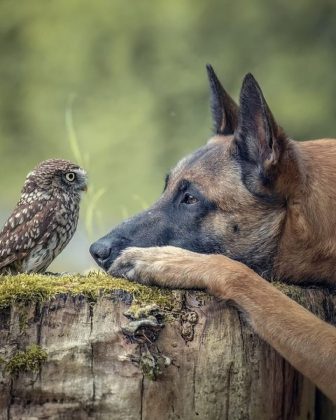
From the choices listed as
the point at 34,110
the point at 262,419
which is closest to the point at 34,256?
the point at 262,419

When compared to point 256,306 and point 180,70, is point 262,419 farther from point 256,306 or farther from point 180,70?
point 180,70

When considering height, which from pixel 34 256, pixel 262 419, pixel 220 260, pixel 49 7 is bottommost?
pixel 262 419

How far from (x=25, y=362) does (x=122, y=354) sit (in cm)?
37

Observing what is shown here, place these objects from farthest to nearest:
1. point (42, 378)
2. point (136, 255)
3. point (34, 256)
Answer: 1. point (34, 256)
2. point (136, 255)
3. point (42, 378)

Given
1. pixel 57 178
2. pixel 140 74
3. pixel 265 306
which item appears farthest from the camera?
pixel 140 74

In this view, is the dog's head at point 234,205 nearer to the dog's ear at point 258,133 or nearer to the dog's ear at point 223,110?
the dog's ear at point 258,133

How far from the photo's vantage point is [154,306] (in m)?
3.51

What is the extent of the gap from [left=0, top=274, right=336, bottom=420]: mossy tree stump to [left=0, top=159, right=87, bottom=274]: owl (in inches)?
45.4

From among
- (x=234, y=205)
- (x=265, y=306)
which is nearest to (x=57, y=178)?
(x=234, y=205)

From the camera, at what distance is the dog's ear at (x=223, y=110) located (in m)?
4.86

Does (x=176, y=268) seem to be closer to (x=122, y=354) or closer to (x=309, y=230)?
(x=122, y=354)

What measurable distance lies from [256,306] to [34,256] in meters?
1.63

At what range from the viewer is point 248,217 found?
14.0 feet

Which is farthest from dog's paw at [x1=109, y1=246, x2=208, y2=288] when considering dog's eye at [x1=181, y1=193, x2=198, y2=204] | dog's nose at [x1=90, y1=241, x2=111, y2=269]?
dog's eye at [x1=181, y1=193, x2=198, y2=204]
